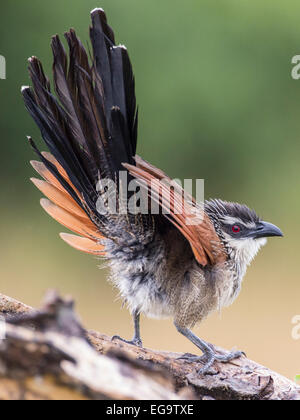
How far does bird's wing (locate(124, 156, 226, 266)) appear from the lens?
0.87 meters

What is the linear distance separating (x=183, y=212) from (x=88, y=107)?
0.23 metres

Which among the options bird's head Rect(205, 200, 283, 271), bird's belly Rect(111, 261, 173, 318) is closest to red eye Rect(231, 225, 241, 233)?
bird's head Rect(205, 200, 283, 271)

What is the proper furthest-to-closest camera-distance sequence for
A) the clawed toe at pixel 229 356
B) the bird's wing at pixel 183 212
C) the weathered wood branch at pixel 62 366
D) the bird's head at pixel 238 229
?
1. the bird's head at pixel 238 229
2. the clawed toe at pixel 229 356
3. the bird's wing at pixel 183 212
4. the weathered wood branch at pixel 62 366

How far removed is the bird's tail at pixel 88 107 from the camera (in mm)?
885

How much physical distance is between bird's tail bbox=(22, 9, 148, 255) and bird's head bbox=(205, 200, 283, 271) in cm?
29

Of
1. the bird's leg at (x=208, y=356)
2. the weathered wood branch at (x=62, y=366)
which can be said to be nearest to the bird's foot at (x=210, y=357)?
the bird's leg at (x=208, y=356)

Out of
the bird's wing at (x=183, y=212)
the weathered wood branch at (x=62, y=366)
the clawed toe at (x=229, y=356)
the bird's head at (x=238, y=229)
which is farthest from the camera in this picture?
the bird's head at (x=238, y=229)

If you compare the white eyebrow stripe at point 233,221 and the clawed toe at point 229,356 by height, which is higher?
the white eyebrow stripe at point 233,221

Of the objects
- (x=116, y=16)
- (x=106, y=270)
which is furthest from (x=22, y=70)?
(x=106, y=270)

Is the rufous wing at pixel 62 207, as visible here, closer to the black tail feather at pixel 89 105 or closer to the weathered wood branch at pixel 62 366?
the black tail feather at pixel 89 105

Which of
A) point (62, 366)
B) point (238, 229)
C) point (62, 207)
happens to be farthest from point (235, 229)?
point (62, 366)

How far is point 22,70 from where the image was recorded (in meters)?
2.50

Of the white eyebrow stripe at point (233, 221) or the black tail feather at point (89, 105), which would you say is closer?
the black tail feather at point (89, 105)

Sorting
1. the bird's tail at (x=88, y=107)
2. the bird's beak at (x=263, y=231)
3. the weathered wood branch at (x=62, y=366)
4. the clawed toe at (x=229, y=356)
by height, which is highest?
the bird's tail at (x=88, y=107)
